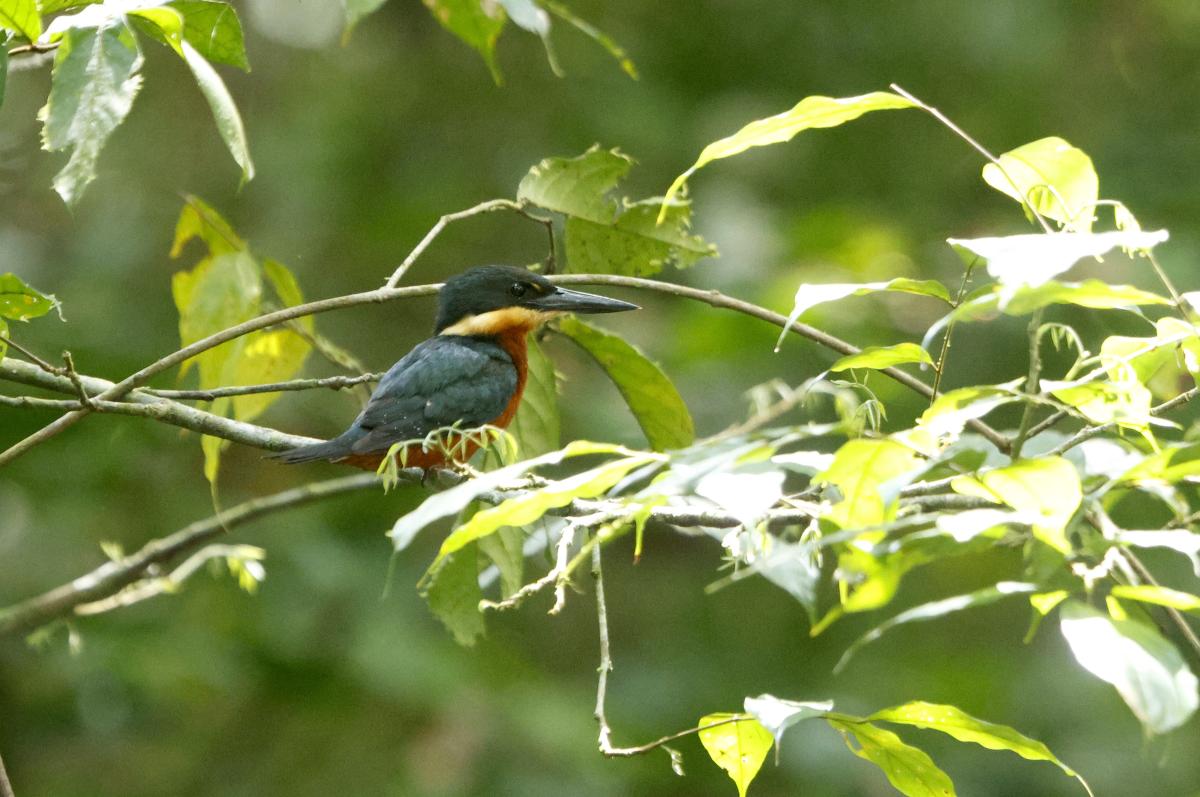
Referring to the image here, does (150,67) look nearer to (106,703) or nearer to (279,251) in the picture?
(279,251)

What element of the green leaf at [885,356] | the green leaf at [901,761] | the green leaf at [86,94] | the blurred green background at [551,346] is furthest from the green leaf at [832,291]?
the blurred green background at [551,346]

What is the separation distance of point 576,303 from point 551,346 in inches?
122

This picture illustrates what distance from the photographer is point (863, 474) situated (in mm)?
1316

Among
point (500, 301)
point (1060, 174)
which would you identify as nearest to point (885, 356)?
point (1060, 174)

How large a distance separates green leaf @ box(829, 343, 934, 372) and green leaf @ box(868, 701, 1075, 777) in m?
0.43

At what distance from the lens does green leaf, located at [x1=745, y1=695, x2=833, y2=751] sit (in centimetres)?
156

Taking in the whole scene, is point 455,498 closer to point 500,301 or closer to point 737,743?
point 737,743

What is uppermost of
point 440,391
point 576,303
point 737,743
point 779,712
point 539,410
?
point 779,712

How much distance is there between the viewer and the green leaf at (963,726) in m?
1.56

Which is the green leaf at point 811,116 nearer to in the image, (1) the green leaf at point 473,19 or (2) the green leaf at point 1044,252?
(2) the green leaf at point 1044,252

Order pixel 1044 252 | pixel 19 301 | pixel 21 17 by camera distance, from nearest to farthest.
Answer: pixel 1044 252 → pixel 21 17 → pixel 19 301

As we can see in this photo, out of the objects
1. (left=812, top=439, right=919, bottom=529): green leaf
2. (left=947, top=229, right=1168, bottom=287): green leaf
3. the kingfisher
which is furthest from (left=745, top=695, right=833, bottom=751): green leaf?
the kingfisher

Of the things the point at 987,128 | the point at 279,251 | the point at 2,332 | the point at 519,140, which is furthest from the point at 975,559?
the point at 2,332

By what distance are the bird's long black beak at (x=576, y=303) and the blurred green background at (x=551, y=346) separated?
1486mm
